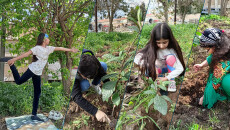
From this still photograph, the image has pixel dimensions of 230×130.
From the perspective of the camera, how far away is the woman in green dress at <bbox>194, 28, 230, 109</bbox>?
2.71m

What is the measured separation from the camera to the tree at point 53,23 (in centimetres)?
463

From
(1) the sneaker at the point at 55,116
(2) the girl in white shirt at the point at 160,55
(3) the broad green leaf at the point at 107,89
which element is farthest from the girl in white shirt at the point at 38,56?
(2) the girl in white shirt at the point at 160,55

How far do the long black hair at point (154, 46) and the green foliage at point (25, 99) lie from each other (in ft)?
10.8

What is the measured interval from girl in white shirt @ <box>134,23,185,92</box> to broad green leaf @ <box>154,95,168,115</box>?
16 centimetres

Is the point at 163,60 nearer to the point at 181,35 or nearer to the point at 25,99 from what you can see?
the point at 181,35

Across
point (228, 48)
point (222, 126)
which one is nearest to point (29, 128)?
point (222, 126)

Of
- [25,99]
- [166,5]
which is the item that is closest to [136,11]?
[166,5]

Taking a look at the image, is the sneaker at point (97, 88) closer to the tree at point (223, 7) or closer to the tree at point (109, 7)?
the tree at point (109, 7)

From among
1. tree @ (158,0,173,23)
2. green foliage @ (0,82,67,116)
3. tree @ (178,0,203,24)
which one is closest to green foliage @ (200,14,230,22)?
tree @ (178,0,203,24)

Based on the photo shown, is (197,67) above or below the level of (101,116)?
above

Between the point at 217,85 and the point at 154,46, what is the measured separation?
4.26ft

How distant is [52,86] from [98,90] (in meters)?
3.49

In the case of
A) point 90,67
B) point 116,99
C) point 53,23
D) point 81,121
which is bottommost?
point 81,121

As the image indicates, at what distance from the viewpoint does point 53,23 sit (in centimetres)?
475
